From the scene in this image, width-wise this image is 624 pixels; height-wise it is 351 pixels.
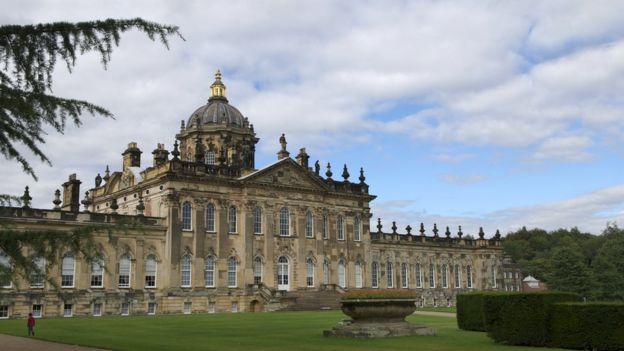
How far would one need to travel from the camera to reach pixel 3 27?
31.8 ft

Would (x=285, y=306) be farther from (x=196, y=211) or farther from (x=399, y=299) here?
(x=399, y=299)

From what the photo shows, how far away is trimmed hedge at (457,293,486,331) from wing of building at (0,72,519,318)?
2044 cm

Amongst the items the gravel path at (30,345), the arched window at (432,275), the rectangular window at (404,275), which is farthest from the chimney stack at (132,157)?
the gravel path at (30,345)

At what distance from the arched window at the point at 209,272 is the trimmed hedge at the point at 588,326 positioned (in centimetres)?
3348

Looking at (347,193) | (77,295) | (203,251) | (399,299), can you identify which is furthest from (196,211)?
(399,299)

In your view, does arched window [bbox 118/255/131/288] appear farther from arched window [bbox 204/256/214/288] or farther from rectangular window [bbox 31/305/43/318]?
arched window [bbox 204/256/214/288]

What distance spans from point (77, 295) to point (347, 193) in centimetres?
2456

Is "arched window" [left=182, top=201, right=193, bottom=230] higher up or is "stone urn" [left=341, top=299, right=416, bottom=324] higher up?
"arched window" [left=182, top=201, right=193, bottom=230]

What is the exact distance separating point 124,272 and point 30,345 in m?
25.8

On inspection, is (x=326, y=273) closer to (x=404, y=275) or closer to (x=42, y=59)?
(x=404, y=275)

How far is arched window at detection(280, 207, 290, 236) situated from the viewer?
183 ft

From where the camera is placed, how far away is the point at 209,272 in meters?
51.6

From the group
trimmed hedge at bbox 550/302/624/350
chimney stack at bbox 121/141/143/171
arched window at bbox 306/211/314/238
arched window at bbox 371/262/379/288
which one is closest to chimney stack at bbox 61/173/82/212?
chimney stack at bbox 121/141/143/171

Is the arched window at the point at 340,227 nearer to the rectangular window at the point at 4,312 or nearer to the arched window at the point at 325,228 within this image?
the arched window at the point at 325,228
